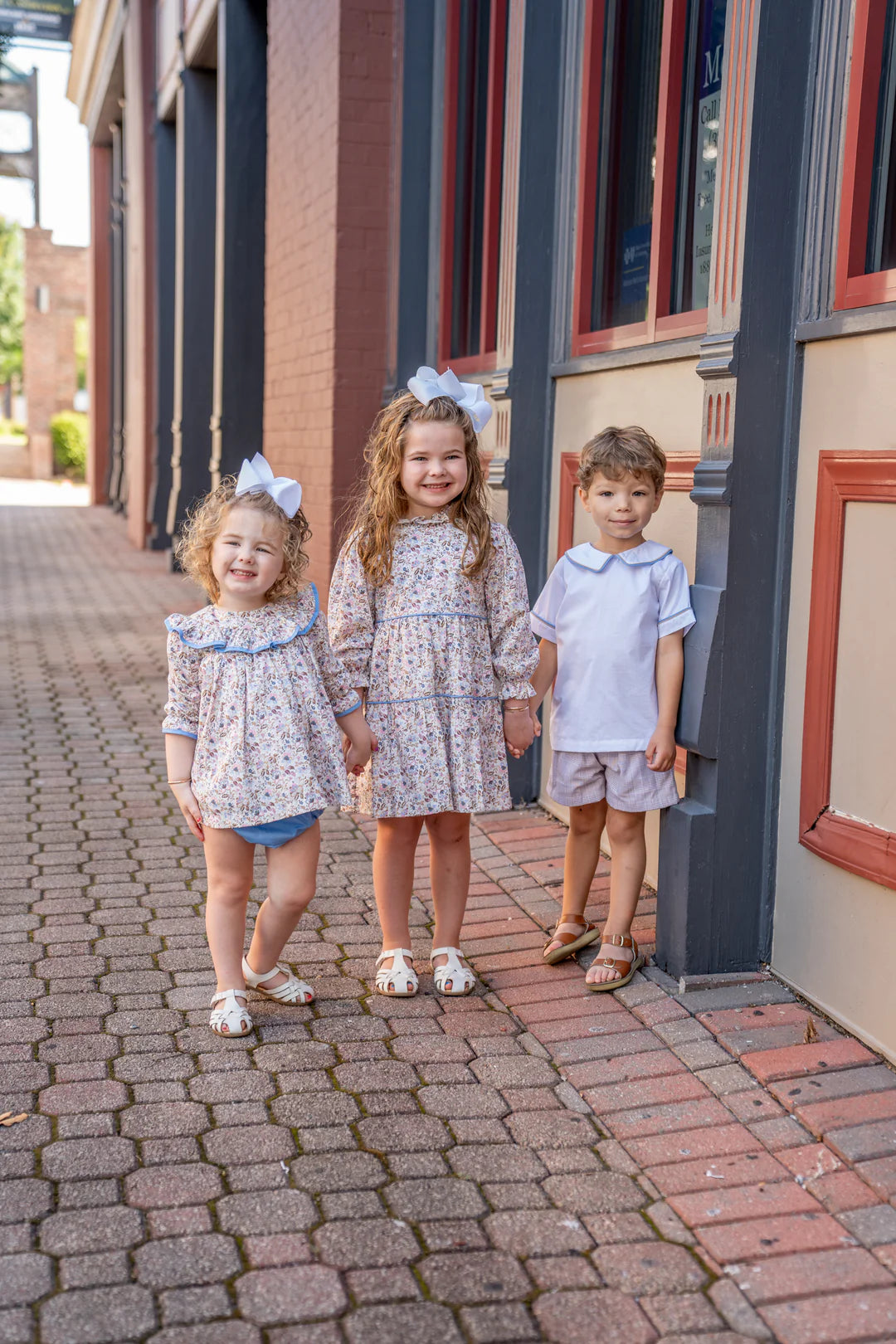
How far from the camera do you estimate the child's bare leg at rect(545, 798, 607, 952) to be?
363 cm

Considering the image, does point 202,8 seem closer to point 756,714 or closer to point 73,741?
point 73,741

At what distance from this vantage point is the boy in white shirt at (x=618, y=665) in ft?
11.0

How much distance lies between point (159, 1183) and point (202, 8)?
1048 centimetres

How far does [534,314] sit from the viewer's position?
486cm

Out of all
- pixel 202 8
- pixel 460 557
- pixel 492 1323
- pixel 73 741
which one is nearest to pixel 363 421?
pixel 73 741

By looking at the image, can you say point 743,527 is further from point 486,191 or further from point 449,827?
point 486,191

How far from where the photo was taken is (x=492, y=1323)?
2.11m

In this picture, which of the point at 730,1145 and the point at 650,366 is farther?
the point at 650,366

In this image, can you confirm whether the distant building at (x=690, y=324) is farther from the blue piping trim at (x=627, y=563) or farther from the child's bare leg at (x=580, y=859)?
the child's bare leg at (x=580, y=859)

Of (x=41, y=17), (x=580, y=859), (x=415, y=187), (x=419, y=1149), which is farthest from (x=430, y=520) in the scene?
(x=41, y=17)

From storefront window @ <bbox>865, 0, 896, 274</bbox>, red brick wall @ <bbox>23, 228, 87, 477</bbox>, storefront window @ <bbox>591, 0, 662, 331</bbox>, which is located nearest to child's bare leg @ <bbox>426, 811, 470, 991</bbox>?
storefront window @ <bbox>865, 0, 896, 274</bbox>

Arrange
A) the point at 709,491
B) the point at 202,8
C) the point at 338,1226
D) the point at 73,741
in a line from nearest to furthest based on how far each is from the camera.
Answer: the point at 338,1226 → the point at 709,491 → the point at 73,741 → the point at 202,8

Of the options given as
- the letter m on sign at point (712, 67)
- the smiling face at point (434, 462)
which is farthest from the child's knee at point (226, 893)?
the letter m on sign at point (712, 67)

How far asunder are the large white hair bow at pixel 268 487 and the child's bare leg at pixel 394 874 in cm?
87
